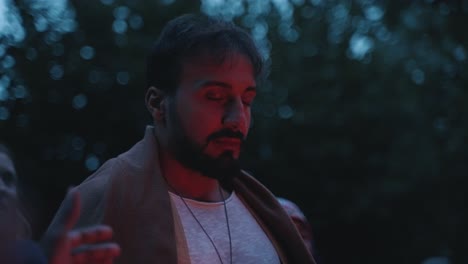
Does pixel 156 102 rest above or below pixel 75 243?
above

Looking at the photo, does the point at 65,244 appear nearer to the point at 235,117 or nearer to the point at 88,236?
the point at 88,236

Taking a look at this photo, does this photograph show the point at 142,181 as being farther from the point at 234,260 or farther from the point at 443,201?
the point at 443,201

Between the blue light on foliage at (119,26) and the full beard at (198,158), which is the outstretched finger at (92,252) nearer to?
the full beard at (198,158)

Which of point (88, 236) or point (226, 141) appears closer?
point (88, 236)

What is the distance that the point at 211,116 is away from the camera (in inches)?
110

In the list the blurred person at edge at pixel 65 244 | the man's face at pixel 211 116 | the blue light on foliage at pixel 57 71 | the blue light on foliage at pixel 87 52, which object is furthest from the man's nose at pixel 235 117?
the blue light on foliage at pixel 87 52

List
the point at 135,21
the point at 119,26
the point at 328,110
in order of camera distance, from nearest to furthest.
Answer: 1. the point at 119,26
2. the point at 135,21
3. the point at 328,110

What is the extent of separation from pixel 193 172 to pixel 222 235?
0.82 feet

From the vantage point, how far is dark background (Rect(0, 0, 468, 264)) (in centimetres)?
1203

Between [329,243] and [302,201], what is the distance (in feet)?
3.51

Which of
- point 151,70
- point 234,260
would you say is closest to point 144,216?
point 234,260

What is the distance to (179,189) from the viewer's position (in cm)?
290

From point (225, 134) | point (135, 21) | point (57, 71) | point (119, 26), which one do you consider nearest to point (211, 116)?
point (225, 134)

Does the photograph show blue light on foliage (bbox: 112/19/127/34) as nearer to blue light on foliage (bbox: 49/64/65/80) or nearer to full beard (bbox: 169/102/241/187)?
blue light on foliage (bbox: 49/64/65/80)
